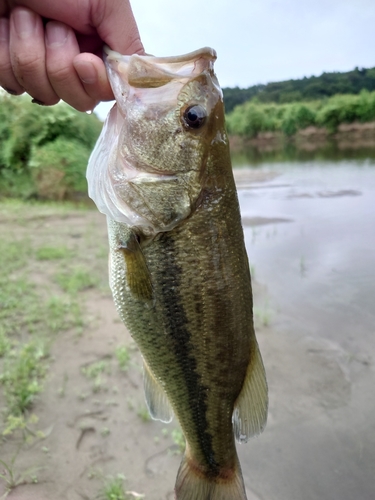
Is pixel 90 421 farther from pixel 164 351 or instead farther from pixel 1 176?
pixel 1 176

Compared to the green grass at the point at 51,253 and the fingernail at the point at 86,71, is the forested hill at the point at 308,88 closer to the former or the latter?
the green grass at the point at 51,253

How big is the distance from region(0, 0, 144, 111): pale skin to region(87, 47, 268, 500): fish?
0.09m

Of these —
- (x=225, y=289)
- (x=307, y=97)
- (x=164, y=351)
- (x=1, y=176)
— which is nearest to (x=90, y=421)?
(x=164, y=351)

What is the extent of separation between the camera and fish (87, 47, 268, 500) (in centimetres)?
149

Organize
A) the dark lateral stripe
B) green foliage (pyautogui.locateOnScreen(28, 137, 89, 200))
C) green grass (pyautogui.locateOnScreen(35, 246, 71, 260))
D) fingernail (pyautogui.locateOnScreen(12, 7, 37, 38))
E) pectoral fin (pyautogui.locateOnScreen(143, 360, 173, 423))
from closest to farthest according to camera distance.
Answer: fingernail (pyautogui.locateOnScreen(12, 7, 37, 38)) → the dark lateral stripe → pectoral fin (pyautogui.locateOnScreen(143, 360, 173, 423)) → green grass (pyautogui.locateOnScreen(35, 246, 71, 260)) → green foliage (pyautogui.locateOnScreen(28, 137, 89, 200))

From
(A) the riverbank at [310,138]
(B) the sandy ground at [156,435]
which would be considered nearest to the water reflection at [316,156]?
(A) the riverbank at [310,138]

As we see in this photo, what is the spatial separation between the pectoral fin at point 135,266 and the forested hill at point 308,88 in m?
61.0

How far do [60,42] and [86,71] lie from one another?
151 millimetres

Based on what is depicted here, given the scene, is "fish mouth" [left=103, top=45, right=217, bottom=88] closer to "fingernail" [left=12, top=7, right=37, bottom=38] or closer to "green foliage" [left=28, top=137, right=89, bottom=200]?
"fingernail" [left=12, top=7, right=37, bottom=38]

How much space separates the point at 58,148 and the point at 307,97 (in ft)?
206

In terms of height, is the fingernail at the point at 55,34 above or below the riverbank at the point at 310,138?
above

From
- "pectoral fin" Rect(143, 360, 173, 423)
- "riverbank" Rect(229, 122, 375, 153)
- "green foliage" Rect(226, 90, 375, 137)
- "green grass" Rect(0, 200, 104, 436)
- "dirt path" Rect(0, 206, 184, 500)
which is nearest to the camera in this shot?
"pectoral fin" Rect(143, 360, 173, 423)

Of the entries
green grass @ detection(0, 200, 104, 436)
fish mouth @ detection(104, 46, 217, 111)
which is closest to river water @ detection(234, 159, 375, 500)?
green grass @ detection(0, 200, 104, 436)

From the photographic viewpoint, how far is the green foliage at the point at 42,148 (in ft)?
47.8
